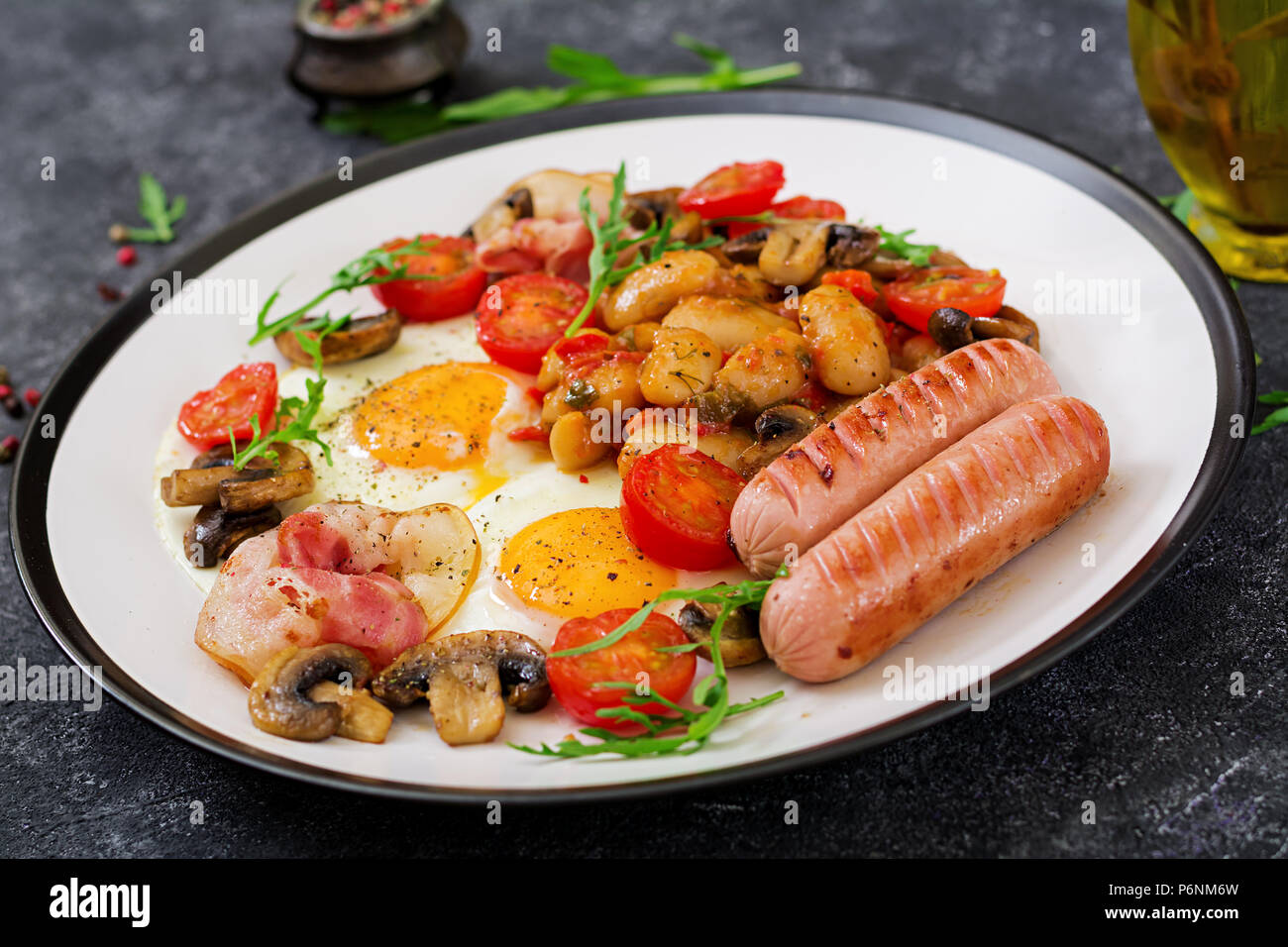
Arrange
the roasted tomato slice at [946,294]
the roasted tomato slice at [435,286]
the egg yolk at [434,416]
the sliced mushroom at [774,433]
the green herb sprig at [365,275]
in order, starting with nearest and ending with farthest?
the sliced mushroom at [774,433]
the roasted tomato slice at [946,294]
the egg yolk at [434,416]
the green herb sprig at [365,275]
the roasted tomato slice at [435,286]

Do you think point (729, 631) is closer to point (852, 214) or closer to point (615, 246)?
point (615, 246)

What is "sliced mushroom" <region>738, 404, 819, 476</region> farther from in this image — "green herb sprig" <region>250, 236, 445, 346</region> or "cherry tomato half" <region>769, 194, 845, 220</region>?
"green herb sprig" <region>250, 236, 445, 346</region>

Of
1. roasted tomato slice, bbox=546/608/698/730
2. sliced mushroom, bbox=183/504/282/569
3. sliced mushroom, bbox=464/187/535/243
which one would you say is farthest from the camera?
sliced mushroom, bbox=464/187/535/243

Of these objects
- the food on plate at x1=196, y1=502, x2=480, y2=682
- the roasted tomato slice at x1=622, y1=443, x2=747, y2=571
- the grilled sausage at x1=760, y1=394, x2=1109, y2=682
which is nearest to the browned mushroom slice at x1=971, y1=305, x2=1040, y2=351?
the grilled sausage at x1=760, y1=394, x2=1109, y2=682

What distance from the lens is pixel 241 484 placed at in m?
4.04

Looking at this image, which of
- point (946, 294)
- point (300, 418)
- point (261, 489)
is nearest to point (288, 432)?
point (300, 418)

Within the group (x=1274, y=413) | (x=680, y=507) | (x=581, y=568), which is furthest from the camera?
(x=1274, y=413)

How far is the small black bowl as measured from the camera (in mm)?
6391

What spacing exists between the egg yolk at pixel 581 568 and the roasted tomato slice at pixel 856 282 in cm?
121

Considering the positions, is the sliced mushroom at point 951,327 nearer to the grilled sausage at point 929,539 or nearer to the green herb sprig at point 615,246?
the grilled sausage at point 929,539

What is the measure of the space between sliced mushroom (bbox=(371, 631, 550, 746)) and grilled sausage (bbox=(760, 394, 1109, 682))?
68cm

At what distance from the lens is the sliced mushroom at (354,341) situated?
4.79 m

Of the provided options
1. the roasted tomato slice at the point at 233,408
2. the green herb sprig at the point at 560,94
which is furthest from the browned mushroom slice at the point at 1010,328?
the roasted tomato slice at the point at 233,408

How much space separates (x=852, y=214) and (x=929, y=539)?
2.41 metres
